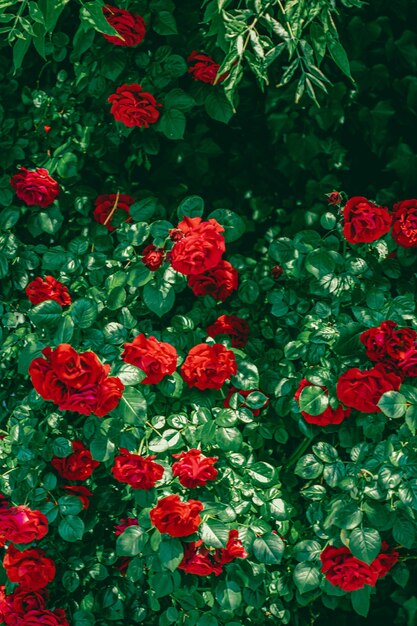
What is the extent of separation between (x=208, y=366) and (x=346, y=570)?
552 millimetres

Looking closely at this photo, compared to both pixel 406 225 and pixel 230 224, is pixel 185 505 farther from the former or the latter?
pixel 406 225

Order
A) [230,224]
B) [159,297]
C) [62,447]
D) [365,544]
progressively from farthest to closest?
[230,224], [159,297], [62,447], [365,544]

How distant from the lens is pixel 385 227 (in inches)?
87.0

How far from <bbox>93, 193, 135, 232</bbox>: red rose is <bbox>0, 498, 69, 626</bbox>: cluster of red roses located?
2.66ft

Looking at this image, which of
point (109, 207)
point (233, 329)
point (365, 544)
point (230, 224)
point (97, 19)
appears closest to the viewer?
point (97, 19)

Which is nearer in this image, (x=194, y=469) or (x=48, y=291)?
(x=194, y=469)

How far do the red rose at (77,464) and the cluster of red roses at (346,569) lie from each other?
1.92 feet

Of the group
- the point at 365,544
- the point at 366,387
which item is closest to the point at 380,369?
the point at 366,387

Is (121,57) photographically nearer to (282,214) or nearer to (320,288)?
(282,214)

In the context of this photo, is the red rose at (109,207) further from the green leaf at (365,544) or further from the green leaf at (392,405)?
the green leaf at (365,544)

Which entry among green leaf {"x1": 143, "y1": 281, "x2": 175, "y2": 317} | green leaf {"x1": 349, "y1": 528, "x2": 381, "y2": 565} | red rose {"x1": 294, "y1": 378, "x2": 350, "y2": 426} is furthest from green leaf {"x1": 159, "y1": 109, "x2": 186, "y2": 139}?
green leaf {"x1": 349, "y1": 528, "x2": 381, "y2": 565}

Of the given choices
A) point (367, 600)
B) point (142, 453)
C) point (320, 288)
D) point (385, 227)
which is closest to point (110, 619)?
point (142, 453)

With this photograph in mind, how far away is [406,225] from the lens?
7.48ft

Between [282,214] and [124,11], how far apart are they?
0.73 meters
